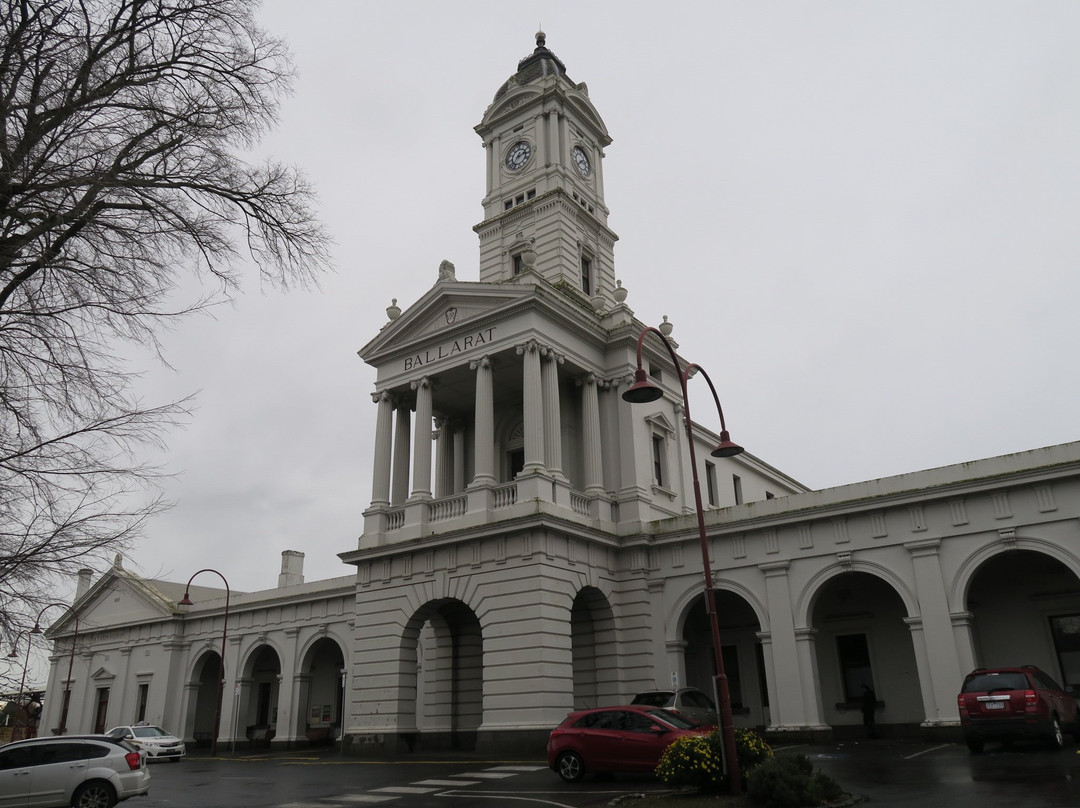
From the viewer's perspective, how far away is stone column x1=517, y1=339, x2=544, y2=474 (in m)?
26.9

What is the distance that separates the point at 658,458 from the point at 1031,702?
54.5ft

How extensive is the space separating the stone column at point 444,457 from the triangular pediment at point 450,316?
3.88m

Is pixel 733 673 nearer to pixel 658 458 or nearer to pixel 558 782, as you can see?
pixel 658 458

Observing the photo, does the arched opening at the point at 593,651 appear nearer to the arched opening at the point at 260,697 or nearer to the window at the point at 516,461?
the window at the point at 516,461

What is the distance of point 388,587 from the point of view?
2828 centimetres

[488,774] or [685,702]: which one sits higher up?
[685,702]

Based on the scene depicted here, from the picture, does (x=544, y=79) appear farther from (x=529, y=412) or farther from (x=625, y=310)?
(x=529, y=412)

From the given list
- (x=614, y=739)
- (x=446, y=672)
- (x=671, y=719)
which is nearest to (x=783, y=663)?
(x=671, y=719)

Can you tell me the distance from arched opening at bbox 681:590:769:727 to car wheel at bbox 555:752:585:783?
1142 cm

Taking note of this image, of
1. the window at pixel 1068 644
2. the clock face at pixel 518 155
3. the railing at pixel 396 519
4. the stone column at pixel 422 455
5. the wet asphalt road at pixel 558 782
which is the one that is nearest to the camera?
the wet asphalt road at pixel 558 782

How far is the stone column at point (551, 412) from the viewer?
27.3 m

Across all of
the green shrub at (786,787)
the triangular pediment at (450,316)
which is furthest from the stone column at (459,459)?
the green shrub at (786,787)

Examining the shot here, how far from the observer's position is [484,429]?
2786cm

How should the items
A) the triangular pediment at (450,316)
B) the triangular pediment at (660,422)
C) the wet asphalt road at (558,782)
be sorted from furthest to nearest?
1. the triangular pediment at (660,422)
2. the triangular pediment at (450,316)
3. the wet asphalt road at (558,782)
